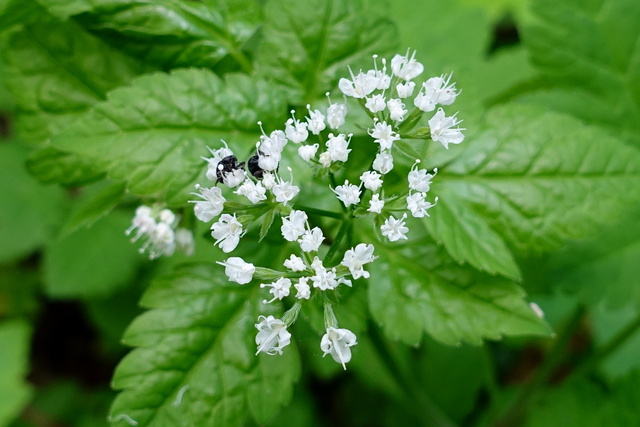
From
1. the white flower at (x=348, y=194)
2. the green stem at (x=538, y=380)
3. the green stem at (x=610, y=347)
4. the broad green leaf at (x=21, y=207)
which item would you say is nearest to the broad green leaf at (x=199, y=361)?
the white flower at (x=348, y=194)

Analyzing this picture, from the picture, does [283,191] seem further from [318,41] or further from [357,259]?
[318,41]

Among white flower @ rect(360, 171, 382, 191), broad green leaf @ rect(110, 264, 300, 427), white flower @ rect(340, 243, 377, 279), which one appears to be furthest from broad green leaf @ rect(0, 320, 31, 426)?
white flower @ rect(360, 171, 382, 191)

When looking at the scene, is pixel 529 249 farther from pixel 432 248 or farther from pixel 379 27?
pixel 379 27

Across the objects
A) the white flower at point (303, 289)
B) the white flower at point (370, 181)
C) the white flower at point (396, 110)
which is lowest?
the white flower at point (303, 289)

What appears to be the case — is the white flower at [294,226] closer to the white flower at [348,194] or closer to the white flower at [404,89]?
the white flower at [348,194]

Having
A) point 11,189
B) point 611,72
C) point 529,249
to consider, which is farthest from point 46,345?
point 611,72

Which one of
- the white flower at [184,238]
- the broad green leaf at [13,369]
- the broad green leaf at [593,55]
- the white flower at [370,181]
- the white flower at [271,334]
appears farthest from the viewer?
the broad green leaf at [13,369]

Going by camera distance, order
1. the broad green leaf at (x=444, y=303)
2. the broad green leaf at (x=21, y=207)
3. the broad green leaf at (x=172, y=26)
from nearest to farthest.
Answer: the broad green leaf at (x=444, y=303) → the broad green leaf at (x=172, y=26) → the broad green leaf at (x=21, y=207)

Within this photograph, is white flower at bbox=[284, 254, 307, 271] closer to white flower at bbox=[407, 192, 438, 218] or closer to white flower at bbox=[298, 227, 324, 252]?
white flower at bbox=[298, 227, 324, 252]

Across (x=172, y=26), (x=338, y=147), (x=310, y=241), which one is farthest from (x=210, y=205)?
(x=172, y=26)
